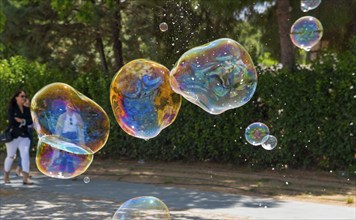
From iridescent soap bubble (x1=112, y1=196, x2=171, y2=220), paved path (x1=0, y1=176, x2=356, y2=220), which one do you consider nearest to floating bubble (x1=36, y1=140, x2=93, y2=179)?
paved path (x1=0, y1=176, x2=356, y2=220)

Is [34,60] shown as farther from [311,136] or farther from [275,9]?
[311,136]

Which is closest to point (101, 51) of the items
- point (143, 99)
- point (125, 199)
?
point (125, 199)

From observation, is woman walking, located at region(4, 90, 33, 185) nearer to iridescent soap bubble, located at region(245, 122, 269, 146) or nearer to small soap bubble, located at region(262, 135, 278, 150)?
iridescent soap bubble, located at region(245, 122, 269, 146)

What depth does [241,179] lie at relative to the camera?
47.8ft

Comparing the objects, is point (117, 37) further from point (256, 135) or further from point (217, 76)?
point (217, 76)

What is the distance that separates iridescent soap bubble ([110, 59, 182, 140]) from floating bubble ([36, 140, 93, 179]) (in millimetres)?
882

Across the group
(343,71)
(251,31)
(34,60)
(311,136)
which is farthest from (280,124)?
(34,60)

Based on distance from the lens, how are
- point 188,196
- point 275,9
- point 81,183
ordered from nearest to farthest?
Result: point 188,196 → point 81,183 → point 275,9

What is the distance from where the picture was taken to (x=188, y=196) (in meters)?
12.3

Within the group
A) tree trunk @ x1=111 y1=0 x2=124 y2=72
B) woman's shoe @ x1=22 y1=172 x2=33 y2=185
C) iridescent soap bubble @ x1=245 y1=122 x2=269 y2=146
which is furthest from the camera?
tree trunk @ x1=111 y1=0 x2=124 y2=72

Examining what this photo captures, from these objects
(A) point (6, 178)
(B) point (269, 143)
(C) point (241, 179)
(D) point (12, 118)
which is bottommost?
(C) point (241, 179)

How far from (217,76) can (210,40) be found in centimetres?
840

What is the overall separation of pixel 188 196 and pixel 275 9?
5612 millimetres

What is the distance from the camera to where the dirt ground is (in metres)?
12.7
